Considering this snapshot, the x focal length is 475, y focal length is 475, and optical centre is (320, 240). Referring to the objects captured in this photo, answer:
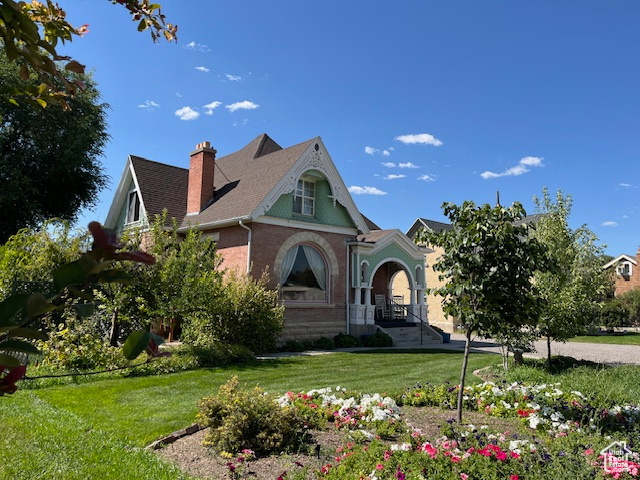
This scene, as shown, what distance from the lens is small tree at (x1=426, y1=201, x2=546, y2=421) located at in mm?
6801

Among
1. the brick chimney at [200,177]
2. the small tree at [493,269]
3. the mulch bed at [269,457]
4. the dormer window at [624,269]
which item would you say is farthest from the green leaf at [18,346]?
the dormer window at [624,269]

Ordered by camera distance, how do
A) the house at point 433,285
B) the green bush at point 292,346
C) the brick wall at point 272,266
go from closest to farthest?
the green bush at point 292,346, the brick wall at point 272,266, the house at point 433,285

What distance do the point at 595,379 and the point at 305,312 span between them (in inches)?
403

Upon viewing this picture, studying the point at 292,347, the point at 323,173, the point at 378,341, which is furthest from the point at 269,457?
the point at 323,173

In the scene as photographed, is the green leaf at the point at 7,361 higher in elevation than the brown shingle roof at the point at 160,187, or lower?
lower

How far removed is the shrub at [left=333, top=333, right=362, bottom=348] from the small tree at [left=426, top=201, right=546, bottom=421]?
35.4 feet

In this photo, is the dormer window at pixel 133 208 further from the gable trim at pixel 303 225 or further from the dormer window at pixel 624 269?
the dormer window at pixel 624 269

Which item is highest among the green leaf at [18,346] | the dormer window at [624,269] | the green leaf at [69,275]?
the dormer window at [624,269]

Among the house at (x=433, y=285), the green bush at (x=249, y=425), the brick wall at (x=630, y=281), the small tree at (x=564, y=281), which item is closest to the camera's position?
the green bush at (x=249, y=425)

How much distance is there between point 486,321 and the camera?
22.3ft

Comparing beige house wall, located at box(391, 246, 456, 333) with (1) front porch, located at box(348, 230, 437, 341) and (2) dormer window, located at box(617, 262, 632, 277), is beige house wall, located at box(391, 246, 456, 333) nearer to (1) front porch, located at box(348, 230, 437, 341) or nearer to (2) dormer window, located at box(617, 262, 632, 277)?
(1) front porch, located at box(348, 230, 437, 341)

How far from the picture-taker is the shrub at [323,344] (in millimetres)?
16844

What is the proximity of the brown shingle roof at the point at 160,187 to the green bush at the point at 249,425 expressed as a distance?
45.8ft

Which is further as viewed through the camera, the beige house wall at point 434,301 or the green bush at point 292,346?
the beige house wall at point 434,301
